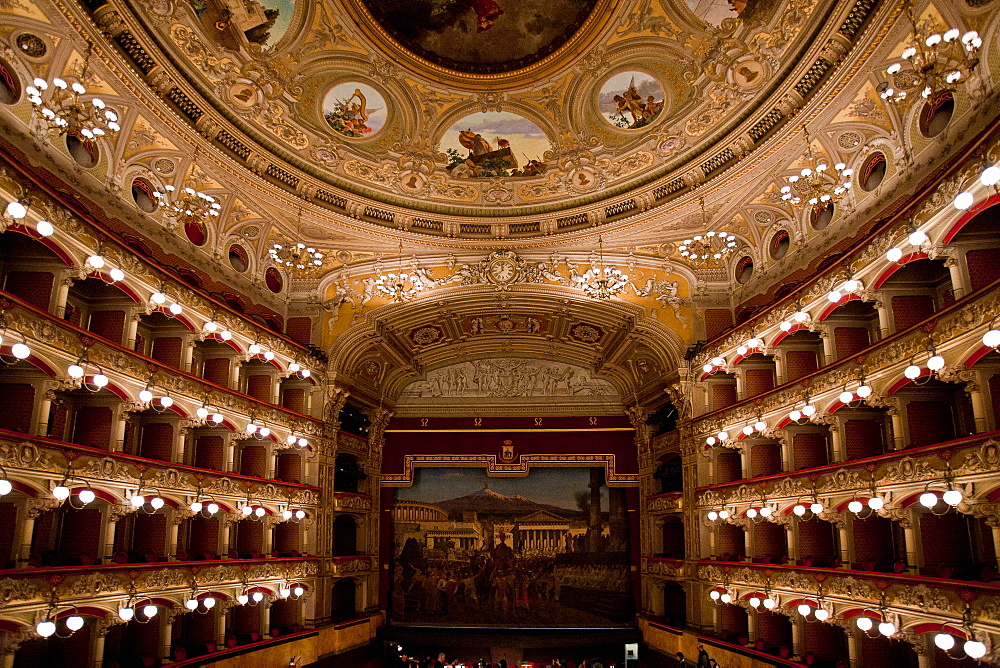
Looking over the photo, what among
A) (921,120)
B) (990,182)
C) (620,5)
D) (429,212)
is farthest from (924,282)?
(429,212)

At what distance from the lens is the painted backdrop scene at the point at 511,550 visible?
27062mm

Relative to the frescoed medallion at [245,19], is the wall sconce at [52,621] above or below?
below

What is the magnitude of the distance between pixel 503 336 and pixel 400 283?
589 centimetres

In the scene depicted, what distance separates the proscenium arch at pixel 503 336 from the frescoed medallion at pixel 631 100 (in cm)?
610

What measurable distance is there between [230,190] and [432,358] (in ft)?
38.2

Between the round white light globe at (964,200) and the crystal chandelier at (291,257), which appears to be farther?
the crystal chandelier at (291,257)

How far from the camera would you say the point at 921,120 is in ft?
48.6

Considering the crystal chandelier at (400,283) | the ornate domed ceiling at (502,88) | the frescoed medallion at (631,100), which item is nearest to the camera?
the ornate domed ceiling at (502,88)

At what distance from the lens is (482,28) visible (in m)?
18.8

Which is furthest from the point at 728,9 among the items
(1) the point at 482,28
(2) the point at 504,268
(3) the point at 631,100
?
(2) the point at 504,268

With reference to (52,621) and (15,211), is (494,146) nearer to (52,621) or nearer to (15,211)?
(15,211)

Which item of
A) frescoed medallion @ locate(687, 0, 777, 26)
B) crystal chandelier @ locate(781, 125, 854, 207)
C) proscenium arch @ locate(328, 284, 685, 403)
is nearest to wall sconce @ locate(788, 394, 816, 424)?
crystal chandelier @ locate(781, 125, 854, 207)

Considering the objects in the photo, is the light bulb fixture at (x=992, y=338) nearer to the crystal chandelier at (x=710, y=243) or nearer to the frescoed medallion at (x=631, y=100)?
the crystal chandelier at (x=710, y=243)

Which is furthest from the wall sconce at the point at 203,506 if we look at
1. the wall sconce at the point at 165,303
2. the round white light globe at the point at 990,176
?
the round white light globe at the point at 990,176
